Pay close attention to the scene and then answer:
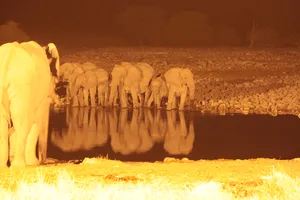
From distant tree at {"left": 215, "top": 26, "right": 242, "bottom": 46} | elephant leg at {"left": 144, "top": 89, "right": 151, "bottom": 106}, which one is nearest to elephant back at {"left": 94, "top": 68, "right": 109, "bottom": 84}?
elephant leg at {"left": 144, "top": 89, "right": 151, "bottom": 106}

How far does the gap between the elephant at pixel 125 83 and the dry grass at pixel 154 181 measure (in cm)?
1281

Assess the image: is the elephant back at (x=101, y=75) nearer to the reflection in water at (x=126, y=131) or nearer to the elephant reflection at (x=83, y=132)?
the reflection in water at (x=126, y=131)

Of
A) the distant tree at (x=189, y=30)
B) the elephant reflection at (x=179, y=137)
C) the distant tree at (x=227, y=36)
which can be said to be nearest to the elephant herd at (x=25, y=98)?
the elephant reflection at (x=179, y=137)

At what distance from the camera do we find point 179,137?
53.6ft

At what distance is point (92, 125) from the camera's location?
18.3 m

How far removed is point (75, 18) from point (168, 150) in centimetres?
5264

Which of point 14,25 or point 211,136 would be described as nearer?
point 211,136

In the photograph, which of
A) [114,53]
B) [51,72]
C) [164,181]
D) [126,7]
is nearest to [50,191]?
[164,181]

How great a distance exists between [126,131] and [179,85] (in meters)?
5.49

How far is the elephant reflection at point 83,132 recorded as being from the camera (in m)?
15.2

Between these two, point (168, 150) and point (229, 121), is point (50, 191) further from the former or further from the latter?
point (229, 121)

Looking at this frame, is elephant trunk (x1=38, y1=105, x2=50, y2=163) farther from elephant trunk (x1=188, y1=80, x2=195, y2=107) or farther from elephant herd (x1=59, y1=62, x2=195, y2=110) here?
elephant trunk (x1=188, y1=80, x2=195, y2=107)

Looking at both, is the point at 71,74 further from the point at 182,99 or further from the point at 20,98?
the point at 20,98

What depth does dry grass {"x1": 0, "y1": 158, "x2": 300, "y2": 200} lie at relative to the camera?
729cm
